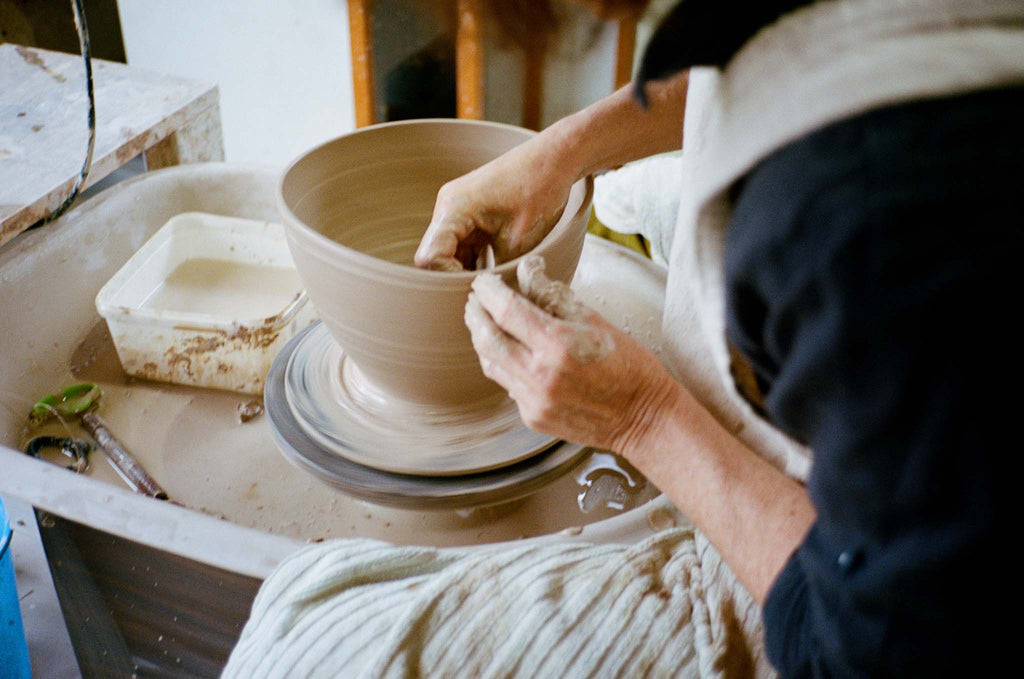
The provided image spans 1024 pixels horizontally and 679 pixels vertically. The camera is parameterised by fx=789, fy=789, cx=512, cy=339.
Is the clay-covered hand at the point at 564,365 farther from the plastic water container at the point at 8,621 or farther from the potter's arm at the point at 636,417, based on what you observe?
the plastic water container at the point at 8,621

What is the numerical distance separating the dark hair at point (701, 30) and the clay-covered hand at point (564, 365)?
288mm

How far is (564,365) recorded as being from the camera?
0.70 meters

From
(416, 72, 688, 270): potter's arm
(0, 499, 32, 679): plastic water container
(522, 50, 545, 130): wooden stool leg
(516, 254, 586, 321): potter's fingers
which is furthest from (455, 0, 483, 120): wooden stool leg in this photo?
(0, 499, 32, 679): plastic water container

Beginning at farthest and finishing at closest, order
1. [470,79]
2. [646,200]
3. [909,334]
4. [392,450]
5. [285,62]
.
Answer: [285,62] < [470,79] < [646,200] < [392,450] < [909,334]

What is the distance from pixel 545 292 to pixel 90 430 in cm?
90

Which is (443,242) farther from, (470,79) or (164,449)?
(470,79)

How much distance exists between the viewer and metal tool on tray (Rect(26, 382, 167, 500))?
1.18 meters

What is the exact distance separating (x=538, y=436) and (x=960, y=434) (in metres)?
0.67

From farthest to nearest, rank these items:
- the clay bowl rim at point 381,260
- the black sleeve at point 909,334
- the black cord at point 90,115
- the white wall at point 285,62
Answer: the white wall at point 285,62
the black cord at point 90,115
the clay bowl rim at point 381,260
the black sleeve at point 909,334

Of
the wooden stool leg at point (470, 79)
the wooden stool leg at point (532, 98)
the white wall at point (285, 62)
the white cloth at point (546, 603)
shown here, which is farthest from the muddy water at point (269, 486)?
the wooden stool leg at point (532, 98)

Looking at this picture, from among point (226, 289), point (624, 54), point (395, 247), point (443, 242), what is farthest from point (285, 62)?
point (443, 242)

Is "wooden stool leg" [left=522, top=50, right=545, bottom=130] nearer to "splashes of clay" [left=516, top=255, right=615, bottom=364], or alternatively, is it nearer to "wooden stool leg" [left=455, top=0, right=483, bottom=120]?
"wooden stool leg" [left=455, top=0, right=483, bottom=120]

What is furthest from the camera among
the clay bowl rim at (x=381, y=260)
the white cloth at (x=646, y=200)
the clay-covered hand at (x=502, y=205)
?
the white cloth at (x=646, y=200)

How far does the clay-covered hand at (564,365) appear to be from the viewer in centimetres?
71
